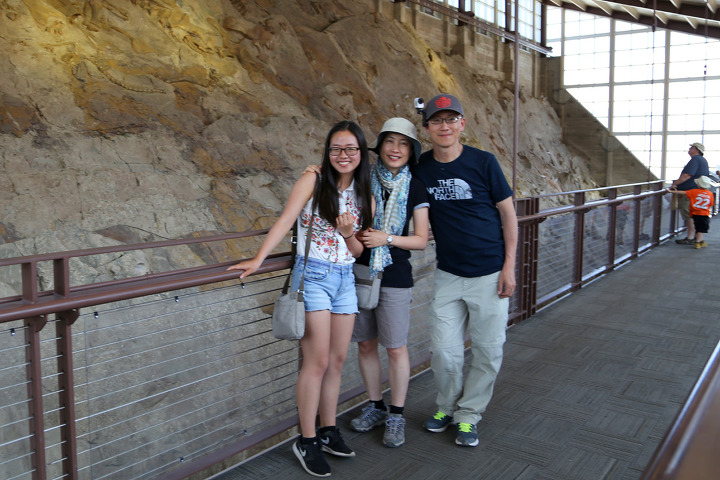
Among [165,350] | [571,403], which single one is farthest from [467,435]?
[165,350]

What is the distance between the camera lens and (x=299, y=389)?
249 centimetres

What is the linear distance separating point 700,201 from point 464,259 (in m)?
7.19

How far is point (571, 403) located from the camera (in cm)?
334

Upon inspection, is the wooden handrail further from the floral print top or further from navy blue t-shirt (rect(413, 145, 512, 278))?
navy blue t-shirt (rect(413, 145, 512, 278))

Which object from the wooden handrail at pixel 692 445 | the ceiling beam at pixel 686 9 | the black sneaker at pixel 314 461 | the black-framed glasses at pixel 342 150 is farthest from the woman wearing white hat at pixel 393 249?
the ceiling beam at pixel 686 9

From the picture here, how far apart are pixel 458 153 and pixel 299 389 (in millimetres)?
1247

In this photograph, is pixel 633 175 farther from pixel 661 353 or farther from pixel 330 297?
pixel 330 297

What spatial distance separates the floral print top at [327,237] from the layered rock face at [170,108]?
7151 millimetres

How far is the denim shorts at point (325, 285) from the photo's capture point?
239 centimetres

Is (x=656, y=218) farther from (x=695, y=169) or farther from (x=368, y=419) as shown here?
(x=368, y=419)

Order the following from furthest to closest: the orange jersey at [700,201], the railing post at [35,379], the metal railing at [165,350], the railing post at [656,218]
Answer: the railing post at [656,218], the orange jersey at [700,201], the metal railing at [165,350], the railing post at [35,379]

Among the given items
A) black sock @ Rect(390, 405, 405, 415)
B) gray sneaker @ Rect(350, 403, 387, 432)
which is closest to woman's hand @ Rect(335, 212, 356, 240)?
black sock @ Rect(390, 405, 405, 415)

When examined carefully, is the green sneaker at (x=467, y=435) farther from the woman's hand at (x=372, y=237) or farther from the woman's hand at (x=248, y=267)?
the woman's hand at (x=248, y=267)

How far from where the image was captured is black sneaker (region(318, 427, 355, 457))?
2650 mm
